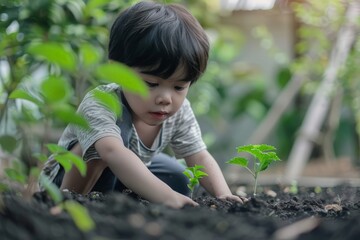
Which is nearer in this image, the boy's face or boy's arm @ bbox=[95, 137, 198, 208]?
boy's arm @ bbox=[95, 137, 198, 208]

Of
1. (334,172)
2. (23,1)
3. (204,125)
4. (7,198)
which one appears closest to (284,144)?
(204,125)

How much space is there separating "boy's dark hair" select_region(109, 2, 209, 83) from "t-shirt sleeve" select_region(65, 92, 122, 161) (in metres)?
0.18

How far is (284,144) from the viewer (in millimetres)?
7172

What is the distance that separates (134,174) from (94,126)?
277 mm

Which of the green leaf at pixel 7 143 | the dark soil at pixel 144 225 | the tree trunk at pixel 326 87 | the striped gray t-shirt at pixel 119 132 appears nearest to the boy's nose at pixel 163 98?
the striped gray t-shirt at pixel 119 132

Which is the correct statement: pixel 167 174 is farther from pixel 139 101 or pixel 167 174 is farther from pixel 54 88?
pixel 54 88

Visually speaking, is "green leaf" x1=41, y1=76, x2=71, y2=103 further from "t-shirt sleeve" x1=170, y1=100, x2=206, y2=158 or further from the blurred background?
"t-shirt sleeve" x1=170, y1=100, x2=206, y2=158

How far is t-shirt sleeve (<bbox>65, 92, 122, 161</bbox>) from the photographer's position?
2.02 meters

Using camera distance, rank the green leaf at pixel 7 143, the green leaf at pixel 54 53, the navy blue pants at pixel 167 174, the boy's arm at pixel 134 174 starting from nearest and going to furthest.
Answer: the green leaf at pixel 54 53, the boy's arm at pixel 134 174, the green leaf at pixel 7 143, the navy blue pants at pixel 167 174

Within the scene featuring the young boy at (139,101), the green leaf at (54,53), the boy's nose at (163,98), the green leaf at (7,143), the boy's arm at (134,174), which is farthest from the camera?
the green leaf at (7,143)

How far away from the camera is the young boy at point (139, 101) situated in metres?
1.98

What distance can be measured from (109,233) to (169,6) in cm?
138

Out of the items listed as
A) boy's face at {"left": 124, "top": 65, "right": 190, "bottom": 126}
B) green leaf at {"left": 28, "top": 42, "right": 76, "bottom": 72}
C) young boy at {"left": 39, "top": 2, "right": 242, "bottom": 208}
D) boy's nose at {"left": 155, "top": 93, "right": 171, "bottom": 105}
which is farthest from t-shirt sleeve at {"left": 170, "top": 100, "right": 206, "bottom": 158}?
green leaf at {"left": 28, "top": 42, "right": 76, "bottom": 72}

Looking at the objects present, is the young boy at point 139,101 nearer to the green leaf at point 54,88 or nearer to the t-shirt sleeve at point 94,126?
the t-shirt sleeve at point 94,126
